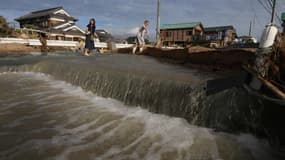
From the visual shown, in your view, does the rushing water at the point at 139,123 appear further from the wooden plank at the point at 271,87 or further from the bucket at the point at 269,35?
the bucket at the point at 269,35

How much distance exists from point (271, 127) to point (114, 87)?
310 centimetres

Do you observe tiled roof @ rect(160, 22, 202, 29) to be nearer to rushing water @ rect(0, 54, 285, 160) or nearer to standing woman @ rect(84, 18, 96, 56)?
standing woman @ rect(84, 18, 96, 56)

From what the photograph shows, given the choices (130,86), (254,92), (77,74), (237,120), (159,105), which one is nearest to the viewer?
(254,92)

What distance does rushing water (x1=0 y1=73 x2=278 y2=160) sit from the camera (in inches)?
94.7

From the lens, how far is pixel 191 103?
10.8 feet

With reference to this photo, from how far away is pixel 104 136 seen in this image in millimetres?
2830

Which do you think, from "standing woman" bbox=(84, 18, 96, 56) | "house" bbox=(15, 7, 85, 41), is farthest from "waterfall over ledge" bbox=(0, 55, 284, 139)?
"house" bbox=(15, 7, 85, 41)

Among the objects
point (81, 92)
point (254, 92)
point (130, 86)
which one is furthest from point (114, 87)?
point (254, 92)

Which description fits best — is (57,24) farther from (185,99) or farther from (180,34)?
(185,99)

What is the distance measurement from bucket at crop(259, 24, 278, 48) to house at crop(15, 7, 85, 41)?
87.4 feet

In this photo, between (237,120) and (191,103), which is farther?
(191,103)

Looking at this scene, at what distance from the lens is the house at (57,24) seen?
2656 centimetres

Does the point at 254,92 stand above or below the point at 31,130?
above

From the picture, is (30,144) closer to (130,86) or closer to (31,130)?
(31,130)
